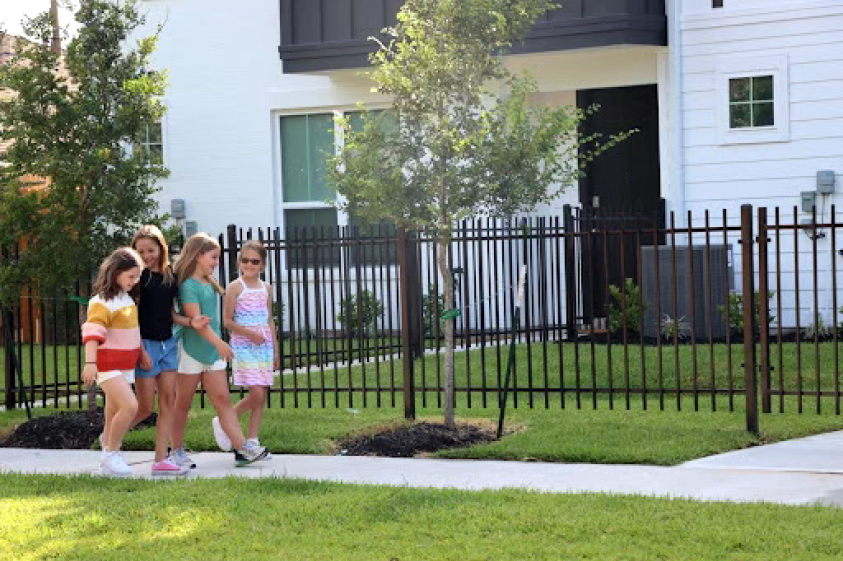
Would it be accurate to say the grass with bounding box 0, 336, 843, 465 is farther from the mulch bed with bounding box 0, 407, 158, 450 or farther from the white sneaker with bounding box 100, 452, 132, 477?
the white sneaker with bounding box 100, 452, 132, 477

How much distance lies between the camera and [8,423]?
12742 mm

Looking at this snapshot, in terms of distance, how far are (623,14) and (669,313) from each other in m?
3.60

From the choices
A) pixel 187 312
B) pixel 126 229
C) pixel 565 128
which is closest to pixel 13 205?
pixel 126 229

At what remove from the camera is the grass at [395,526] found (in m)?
7.14

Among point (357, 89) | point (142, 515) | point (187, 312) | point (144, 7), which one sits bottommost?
point (142, 515)

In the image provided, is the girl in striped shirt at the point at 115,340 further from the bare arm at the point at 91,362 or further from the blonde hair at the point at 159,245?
the blonde hair at the point at 159,245

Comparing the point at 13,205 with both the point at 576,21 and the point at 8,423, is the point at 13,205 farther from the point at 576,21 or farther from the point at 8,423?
the point at 576,21

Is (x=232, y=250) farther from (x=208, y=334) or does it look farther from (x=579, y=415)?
(x=579, y=415)

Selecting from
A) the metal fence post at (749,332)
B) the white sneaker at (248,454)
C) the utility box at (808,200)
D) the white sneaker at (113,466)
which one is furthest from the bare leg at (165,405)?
the utility box at (808,200)

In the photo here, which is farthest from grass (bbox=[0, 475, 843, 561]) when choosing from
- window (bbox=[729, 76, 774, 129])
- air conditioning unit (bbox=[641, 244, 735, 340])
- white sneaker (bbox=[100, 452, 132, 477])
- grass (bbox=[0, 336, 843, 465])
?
window (bbox=[729, 76, 774, 129])

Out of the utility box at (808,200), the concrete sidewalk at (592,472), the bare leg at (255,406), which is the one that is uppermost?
the utility box at (808,200)

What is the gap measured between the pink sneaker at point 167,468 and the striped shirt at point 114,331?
0.70 meters

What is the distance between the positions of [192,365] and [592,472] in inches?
112

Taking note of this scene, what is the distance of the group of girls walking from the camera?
9773 millimetres
